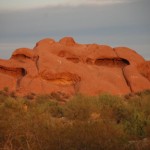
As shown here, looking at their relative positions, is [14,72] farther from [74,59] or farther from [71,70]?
[74,59]

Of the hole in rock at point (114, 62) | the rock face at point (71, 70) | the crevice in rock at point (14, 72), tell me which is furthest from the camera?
the hole in rock at point (114, 62)

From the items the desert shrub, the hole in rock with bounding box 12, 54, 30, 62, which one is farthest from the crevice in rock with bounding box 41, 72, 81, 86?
the desert shrub

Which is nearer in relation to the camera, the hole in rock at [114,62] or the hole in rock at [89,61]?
the hole in rock at [89,61]

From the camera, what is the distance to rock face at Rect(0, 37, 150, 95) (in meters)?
39.5

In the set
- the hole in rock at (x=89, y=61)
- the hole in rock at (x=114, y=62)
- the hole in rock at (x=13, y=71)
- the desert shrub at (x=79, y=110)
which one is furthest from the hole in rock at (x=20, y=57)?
the desert shrub at (x=79, y=110)

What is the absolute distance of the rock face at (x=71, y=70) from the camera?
129 ft

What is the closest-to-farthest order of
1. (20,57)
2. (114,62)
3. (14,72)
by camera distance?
1. (14,72)
2. (20,57)
3. (114,62)

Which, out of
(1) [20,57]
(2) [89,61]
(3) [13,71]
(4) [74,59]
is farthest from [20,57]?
(2) [89,61]

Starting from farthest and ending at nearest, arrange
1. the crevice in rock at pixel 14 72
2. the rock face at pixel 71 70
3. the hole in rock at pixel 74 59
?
the hole in rock at pixel 74 59, the crevice in rock at pixel 14 72, the rock face at pixel 71 70

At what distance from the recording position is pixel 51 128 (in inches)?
442

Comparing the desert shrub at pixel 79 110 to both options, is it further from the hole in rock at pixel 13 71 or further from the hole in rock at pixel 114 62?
the hole in rock at pixel 114 62

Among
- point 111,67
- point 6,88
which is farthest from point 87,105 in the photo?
point 111,67

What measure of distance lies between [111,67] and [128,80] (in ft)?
14.1

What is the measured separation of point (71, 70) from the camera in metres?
40.7
